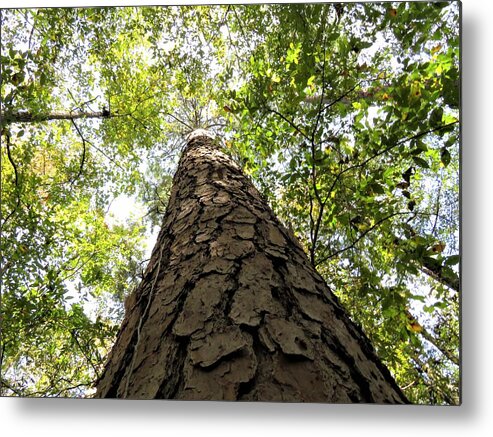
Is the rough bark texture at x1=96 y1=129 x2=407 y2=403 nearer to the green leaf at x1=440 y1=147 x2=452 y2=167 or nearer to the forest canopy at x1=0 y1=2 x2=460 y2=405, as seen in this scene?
the forest canopy at x1=0 y1=2 x2=460 y2=405

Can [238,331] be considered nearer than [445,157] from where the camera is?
Yes

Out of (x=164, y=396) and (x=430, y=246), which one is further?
(x=430, y=246)

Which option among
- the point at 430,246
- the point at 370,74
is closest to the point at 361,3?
the point at 370,74

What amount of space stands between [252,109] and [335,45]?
50 cm

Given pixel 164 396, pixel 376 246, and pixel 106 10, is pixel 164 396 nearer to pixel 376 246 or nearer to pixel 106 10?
pixel 376 246

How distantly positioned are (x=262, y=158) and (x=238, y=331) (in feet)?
5.32

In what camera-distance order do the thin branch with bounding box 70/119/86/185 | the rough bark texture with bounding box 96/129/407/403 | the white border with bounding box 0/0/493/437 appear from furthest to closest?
1. the thin branch with bounding box 70/119/86/185
2. the white border with bounding box 0/0/493/437
3. the rough bark texture with bounding box 96/129/407/403

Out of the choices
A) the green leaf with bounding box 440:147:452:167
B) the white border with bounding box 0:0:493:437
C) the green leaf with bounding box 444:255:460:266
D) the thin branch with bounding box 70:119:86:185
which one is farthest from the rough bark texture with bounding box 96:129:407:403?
the thin branch with bounding box 70:119:86:185

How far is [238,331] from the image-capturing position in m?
0.78

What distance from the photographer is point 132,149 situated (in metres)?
2.33

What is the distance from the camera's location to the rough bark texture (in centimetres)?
73

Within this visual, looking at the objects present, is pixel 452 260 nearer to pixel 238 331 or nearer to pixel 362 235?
pixel 362 235

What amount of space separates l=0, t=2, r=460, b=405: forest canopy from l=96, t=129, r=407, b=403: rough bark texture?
57 cm

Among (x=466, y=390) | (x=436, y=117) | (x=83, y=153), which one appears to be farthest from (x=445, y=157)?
(x=83, y=153)
